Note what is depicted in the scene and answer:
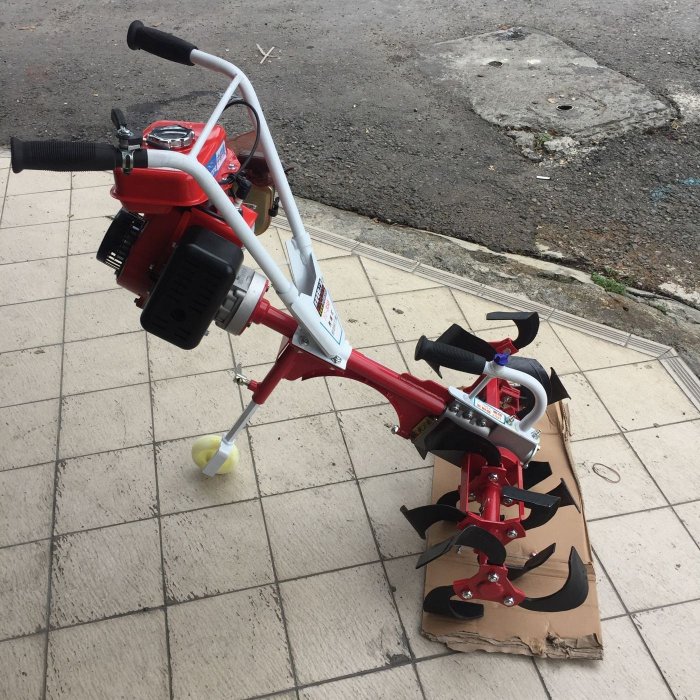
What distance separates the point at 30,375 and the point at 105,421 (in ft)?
1.57

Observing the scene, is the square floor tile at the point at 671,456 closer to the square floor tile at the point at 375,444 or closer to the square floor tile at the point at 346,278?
the square floor tile at the point at 375,444

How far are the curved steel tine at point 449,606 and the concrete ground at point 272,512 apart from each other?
0.35 ft

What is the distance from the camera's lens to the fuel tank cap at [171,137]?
5.57 ft

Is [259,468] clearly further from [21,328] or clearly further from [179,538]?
[21,328]

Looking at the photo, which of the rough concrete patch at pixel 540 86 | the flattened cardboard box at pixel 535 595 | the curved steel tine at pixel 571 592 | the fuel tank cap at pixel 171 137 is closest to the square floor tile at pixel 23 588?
the flattened cardboard box at pixel 535 595

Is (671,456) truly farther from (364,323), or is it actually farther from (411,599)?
(364,323)

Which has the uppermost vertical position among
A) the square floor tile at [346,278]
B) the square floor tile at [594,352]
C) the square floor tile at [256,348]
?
the square floor tile at [594,352]

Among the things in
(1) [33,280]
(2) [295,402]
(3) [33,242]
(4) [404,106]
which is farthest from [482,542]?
(4) [404,106]

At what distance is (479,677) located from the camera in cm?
208

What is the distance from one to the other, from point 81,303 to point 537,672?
2.61 metres

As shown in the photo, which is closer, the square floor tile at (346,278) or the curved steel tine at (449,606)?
the curved steel tine at (449,606)

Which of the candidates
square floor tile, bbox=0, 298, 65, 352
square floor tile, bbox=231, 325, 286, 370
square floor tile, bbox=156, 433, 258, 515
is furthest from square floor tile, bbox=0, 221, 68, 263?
square floor tile, bbox=156, 433, 258, 515

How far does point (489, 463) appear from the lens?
2197 mm

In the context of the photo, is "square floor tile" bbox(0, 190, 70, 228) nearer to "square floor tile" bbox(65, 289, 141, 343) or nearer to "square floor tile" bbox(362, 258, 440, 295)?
"square floor tile" bbox(65, 289, 141, 343)
